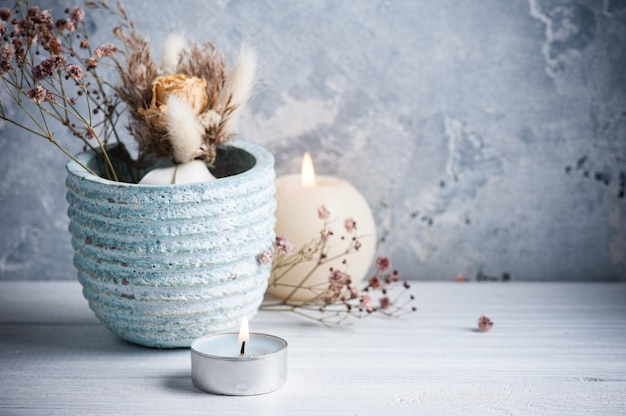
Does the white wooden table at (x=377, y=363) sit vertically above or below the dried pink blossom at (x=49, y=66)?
below

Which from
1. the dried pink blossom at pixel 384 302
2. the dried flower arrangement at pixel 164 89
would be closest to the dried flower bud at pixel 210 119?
the dried flower arrangement at pixel 164 89

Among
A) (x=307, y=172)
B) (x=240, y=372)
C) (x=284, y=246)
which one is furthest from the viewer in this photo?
(x=307, y=172)

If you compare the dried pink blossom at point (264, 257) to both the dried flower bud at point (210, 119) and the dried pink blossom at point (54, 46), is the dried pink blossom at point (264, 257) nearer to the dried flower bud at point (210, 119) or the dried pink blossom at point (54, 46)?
the dried flower bud at point (210, 119)

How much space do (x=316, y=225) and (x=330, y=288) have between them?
72mm

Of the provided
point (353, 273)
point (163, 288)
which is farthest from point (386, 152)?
point (163, 288)

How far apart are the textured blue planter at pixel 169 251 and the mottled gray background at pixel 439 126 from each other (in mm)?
255

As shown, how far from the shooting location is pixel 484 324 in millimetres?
817

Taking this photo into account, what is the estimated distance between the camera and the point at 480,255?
1.02 metres

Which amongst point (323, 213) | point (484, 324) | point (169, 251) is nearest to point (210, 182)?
point (169, 251)

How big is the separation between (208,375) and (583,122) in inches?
22.6

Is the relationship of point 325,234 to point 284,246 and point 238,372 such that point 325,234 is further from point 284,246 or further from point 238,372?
point 238,372

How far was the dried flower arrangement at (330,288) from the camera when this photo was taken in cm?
85

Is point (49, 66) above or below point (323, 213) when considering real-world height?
above

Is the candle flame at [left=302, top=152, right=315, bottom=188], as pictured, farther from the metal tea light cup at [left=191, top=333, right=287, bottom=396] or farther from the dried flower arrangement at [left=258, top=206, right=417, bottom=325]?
the metal tea light cup at [left=191, top=333, right=287, bottom=396]
